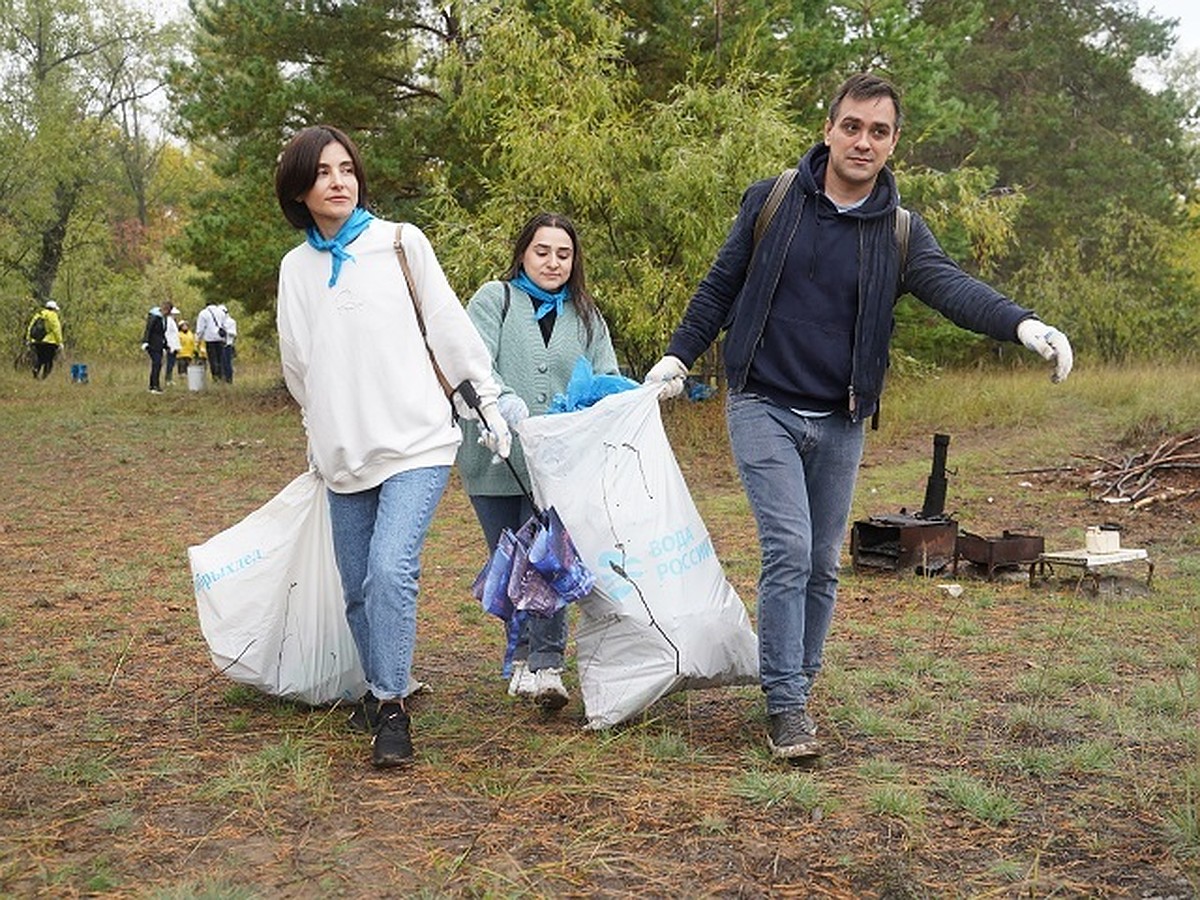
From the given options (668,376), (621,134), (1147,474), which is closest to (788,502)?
(668,376)

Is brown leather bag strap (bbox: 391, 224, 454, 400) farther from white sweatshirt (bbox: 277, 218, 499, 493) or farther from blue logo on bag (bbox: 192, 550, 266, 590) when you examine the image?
blue logo on bag (bbox: 192, 550, 266, 590)

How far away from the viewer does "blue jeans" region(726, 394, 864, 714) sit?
368cm

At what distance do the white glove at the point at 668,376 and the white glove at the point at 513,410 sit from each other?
39 centimetres

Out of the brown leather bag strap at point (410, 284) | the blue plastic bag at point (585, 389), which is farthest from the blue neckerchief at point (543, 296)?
the brown leather bag strap at point (410, 284)

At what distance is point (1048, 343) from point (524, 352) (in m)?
1.71

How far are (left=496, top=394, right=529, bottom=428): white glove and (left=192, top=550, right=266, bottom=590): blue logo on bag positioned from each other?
2.89 feet

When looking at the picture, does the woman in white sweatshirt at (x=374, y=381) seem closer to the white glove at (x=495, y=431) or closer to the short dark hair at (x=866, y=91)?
the white glove at (x=495, y=431)

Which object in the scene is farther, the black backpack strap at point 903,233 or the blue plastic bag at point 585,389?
the blue plastic bag at point 585,389

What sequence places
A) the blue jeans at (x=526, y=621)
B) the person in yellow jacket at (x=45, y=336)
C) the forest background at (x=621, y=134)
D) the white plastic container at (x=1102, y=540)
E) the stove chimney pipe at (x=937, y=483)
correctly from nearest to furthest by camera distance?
the blue jeans at (x=526, y=621), the white plastic container at (x=1102, y=540), the stove chimney pipe at (x=937, y=483), the forest background at (x=621, y=134), the person in yellow jacket at (x=45, y=336)

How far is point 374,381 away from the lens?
372 cm

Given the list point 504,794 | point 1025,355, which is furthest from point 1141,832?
point 1025,355

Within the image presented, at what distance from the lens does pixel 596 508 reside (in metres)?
3.89

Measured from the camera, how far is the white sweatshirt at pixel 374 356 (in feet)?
12.2

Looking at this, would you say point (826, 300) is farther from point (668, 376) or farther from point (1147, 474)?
point (1147, 474)
